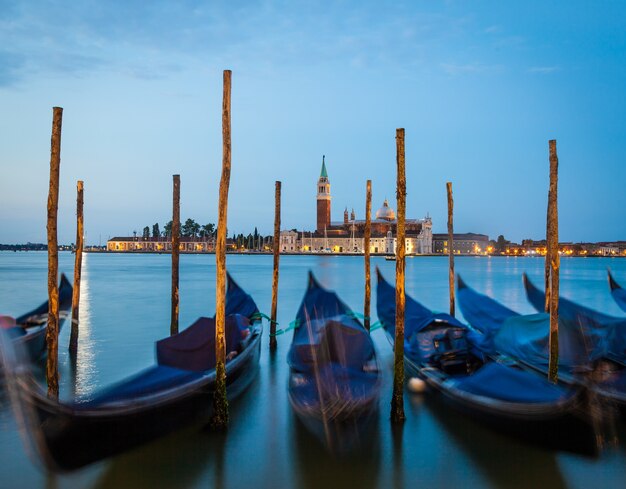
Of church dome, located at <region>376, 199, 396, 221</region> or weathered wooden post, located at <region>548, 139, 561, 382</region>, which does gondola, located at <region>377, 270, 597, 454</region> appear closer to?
weathered wooden post, located at <region>548, 139, 561, 382</region>

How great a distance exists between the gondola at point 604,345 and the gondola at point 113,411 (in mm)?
3621

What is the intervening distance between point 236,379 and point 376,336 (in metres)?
4.86

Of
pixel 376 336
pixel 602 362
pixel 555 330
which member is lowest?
pixel 376 336

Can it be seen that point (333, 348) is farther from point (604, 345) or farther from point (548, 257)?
point (548, 257)

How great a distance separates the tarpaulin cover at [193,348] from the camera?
17.7 ft

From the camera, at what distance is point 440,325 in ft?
20.4

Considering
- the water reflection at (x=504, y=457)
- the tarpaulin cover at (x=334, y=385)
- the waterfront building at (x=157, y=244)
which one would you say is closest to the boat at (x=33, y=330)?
the tarpaulin cover at (x=334, y=385)

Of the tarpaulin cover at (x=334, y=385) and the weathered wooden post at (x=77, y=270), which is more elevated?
the weathered wooden post at (x=77, y=270)

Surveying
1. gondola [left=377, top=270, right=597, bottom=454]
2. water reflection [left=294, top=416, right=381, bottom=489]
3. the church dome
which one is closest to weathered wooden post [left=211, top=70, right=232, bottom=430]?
water reflection [left=294, top=416, right=381, bottom=489]

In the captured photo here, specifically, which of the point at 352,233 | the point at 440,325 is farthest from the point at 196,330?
the point at 352,233

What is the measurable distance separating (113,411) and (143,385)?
462mm

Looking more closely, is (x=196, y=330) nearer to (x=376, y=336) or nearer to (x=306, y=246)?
(x=376, y=336)

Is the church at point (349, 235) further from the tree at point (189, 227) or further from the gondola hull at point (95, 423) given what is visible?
the gondola hull at point (95, 423)

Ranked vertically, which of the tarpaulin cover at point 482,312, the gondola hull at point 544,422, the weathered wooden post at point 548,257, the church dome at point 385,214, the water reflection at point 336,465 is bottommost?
the water reflection at point 336,465
